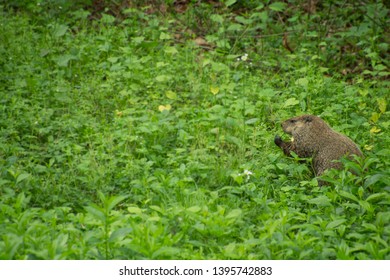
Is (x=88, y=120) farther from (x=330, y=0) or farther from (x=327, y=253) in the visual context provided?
(x=330, y=0)

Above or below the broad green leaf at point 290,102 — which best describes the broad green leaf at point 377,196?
above

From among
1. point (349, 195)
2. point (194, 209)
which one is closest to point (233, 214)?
point (194, 209)

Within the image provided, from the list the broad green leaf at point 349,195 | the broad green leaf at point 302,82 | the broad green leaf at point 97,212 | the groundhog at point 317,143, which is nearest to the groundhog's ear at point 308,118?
the groundhog at point 317,143

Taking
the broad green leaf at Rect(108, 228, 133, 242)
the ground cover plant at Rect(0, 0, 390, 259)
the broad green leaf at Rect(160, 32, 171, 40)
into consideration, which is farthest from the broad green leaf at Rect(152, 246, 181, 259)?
the broad green leaf at Rect(160, 32, 171, 40)

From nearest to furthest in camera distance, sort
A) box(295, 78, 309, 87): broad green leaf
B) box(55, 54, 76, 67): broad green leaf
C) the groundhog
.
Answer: the groundhog
box(295, 78, 309, 87): broad green leaf
box(55, 54, 76, 67): broad green leaf

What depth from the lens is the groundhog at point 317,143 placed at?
596 centimetres

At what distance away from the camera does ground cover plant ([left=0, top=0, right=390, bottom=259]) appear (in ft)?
15.7

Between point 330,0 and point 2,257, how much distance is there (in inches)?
262

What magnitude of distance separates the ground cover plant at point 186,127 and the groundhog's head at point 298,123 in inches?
10.4

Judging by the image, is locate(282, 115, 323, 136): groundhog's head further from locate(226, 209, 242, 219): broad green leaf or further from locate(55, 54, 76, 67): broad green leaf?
locate(55, 54, 76, 67): broad green leaf

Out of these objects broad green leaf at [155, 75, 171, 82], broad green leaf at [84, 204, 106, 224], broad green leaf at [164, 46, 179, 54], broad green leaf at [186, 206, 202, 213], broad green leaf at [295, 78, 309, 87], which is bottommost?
broad green leaf at [164, 46, 179, 54]

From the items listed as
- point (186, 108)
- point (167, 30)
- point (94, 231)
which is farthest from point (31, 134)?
point (167, 30)

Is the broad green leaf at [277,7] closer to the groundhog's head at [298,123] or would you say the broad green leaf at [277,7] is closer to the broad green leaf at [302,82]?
the broad green leaf at [302,82]

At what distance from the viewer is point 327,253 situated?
455 cm
